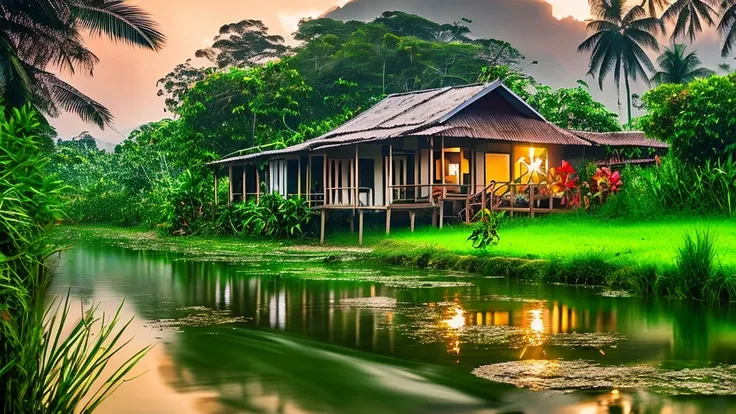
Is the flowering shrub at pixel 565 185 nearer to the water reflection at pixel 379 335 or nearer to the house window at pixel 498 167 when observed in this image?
the house window at pixel 498 167

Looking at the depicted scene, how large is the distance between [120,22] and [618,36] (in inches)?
1525

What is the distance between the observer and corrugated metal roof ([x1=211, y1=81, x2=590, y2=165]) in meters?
29.5

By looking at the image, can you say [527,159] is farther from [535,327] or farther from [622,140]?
[535,327]

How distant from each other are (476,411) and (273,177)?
98.5ft

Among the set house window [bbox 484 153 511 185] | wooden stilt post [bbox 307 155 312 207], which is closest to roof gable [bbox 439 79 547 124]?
house window [bbox 484 153 511 185]

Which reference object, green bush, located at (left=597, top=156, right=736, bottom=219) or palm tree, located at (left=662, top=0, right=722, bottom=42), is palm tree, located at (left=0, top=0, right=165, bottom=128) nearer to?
green bush, located at (left=597, top=156, right=736, bottom=219)

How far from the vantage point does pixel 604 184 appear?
25.4m

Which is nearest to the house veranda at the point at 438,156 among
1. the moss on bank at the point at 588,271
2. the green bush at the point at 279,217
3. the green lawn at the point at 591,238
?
the green bush at the point at 279,217

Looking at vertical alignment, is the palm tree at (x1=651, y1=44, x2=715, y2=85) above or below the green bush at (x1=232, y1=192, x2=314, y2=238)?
above

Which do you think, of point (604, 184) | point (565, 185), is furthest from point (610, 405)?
point (565, 185)

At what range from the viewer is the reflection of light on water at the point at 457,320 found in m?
11.2

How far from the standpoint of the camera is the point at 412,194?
32.0 m

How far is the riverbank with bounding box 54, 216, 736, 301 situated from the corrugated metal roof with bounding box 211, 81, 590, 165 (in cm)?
362

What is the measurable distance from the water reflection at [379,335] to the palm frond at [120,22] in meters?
6.97
